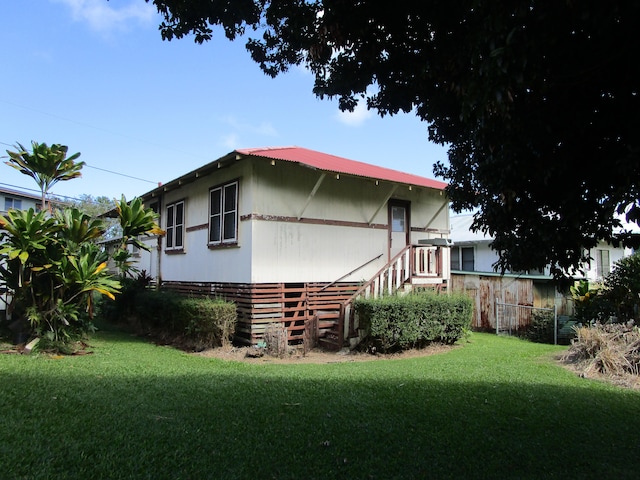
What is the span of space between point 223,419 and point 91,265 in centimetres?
544

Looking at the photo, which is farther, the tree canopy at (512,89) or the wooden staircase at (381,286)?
the wooden staircase at (381,286)

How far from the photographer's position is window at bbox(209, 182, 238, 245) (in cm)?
1105

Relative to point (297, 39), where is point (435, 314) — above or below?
below

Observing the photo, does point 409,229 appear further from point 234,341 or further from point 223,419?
point 223,419

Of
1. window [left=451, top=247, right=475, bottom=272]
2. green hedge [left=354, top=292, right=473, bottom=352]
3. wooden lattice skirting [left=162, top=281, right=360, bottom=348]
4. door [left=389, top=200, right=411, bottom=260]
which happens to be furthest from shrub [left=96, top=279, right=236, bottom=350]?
window [left=451, top=247, right=475, bottom=272]

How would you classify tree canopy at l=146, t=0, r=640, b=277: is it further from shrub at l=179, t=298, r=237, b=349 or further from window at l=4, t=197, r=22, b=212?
window at l=4, t=197, r=22, b=212

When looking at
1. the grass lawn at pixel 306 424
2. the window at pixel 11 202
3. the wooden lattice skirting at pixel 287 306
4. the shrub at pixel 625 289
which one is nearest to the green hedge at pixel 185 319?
the wooden lattice skirting at pixel 287 306

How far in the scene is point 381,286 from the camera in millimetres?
11078

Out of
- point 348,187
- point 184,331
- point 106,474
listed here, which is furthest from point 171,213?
point 106,474

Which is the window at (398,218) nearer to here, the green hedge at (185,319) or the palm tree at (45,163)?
the green hedge at (185,319)

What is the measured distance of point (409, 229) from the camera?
13719 mm

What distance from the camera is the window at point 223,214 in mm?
11055

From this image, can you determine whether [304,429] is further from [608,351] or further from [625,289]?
[625,289]

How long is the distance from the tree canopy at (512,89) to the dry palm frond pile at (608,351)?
4705mm
